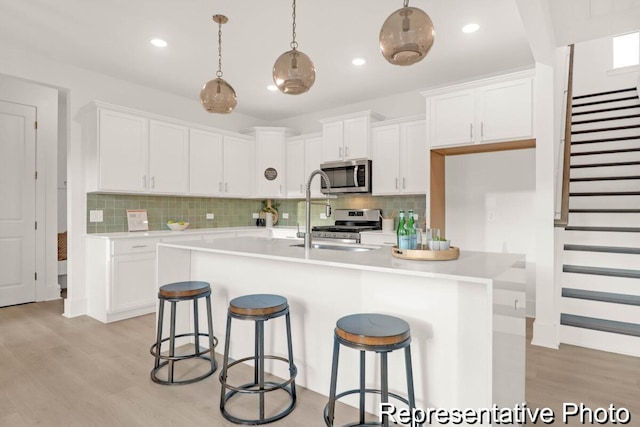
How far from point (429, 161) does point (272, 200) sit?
2.92 m

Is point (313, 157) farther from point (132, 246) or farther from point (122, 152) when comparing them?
point (132, 246)

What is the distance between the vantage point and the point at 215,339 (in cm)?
263

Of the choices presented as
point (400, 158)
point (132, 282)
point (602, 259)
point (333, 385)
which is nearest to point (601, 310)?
point (602, 259)

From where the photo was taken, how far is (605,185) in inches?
164

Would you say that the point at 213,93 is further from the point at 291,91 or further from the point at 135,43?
the point at 135,43

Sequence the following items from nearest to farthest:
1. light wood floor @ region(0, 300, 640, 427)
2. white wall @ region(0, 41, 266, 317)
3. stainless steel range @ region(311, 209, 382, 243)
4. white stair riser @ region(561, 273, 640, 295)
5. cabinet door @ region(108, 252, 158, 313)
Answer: light wood floor @ region(0, 300, 640, 427) → white stair riser @ region(561, 273, 640, 295) → white wall @ region(0, 41, 266, 317) → cabinet door @ region(108, 252, 158, 313) → stainless steel range @ region(311, 209, 382, 243)

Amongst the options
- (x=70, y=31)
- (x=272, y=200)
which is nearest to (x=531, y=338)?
(x=272, y=200)

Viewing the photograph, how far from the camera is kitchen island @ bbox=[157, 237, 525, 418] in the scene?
1560 mm

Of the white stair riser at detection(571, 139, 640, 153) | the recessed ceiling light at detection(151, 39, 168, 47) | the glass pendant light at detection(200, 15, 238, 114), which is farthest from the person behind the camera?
the white stair riser at detection(571, 139, 640, 153)

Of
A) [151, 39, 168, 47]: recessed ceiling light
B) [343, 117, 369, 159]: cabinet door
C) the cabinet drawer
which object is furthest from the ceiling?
the cabinet drawer

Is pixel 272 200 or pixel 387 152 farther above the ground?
pixel 387 152

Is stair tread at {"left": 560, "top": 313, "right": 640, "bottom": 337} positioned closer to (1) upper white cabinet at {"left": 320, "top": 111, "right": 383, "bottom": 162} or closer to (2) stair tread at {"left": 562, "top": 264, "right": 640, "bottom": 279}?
(2) stair tread at {"left": 562, "top": 264, "right": 640, "bottom": 279}

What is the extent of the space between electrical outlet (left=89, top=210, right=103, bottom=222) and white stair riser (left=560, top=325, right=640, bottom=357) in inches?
188

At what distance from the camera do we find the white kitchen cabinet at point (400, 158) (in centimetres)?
424
